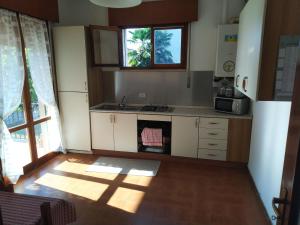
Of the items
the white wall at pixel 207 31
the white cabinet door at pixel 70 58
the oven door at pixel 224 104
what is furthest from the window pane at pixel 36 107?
the oven door at pixel 224 104

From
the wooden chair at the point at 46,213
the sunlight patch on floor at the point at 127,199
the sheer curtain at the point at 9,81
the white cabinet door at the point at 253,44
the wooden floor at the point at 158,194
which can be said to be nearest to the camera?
the wooden chair at the point at 46,213

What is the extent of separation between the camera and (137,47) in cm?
397

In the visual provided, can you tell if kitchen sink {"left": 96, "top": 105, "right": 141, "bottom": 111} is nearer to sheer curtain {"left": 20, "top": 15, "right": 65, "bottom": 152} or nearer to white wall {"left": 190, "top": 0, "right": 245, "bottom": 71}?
sheer curtain {"left": 20, "top": 15, "right": 65, "bottom": 152}

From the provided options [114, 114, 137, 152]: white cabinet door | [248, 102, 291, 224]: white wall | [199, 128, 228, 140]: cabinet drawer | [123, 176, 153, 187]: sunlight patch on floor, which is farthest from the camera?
[114, 114, 137, 152]: white cabinet door

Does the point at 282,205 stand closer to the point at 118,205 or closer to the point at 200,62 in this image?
the point at 118,205

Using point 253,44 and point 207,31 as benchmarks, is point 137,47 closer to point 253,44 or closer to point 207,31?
point 207,31

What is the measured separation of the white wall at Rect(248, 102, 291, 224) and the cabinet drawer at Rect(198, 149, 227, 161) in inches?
16.9

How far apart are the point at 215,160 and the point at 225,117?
71 cm

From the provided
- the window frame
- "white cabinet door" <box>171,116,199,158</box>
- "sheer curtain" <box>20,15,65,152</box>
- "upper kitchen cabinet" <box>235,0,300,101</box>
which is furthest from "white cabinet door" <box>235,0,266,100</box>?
"sheer curtain" <box>20,15,65,152</box>

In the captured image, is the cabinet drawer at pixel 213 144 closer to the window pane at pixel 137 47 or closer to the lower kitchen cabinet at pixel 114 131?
the lower kitchen cabinet at pixel 114 131

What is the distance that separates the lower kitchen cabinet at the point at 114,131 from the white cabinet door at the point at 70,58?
1.96 feet

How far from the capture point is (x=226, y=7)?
343 cm

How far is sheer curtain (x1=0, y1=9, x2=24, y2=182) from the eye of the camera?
2729 mm

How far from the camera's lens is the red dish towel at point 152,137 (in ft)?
11.8
